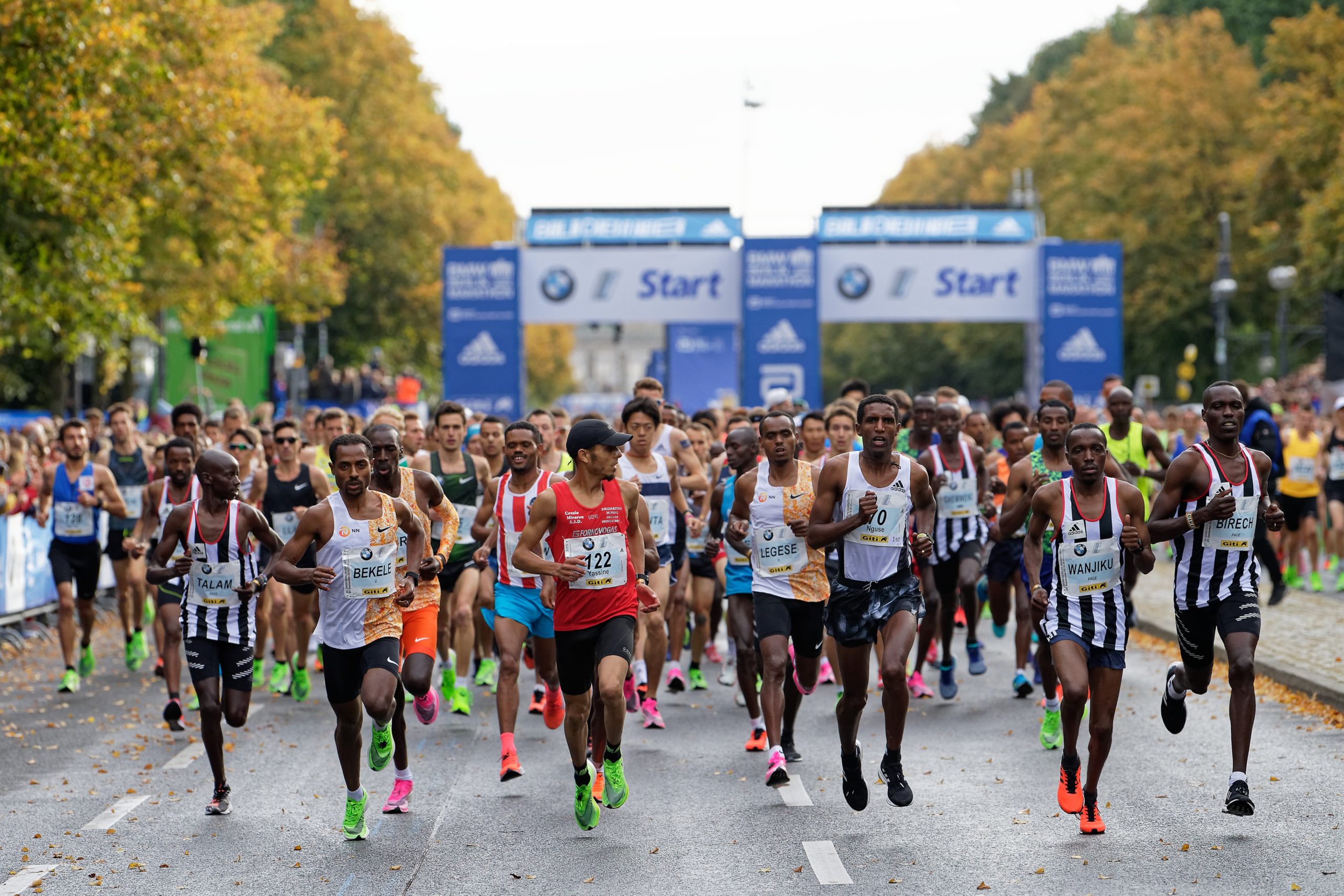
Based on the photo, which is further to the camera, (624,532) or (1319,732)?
(1319,732)

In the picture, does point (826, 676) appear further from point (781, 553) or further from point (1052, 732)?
point (781, 553)

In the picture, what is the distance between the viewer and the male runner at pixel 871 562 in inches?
320

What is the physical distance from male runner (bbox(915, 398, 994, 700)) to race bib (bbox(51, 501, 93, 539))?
622 centimetres

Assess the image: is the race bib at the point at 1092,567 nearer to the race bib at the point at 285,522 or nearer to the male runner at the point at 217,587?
the male runner at the point at 217,587

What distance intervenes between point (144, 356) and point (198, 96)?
9.11 m

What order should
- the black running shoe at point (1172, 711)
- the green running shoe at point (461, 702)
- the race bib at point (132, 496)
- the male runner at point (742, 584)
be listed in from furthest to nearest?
1. the race bib at point (132, 496)
2. the green running shoe at point (461, 702)
3. the male runner at point (742, 584)
4. the black running shoe at point (1172, 711)

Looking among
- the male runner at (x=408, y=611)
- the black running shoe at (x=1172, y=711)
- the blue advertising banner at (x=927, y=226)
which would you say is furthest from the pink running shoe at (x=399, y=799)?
the blue advertising banner at (x=927, y=226)

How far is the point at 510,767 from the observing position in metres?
8.95

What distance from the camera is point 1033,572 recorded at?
836cm

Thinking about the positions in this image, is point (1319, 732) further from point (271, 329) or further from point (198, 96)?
point (271, 329)

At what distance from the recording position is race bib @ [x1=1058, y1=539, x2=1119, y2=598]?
784 cm

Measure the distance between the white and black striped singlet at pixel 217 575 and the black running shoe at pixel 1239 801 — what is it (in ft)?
15.2

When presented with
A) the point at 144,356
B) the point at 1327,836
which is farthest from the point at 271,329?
the point at 1327,836

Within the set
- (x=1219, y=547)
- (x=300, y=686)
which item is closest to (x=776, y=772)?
(x=1219, y=547)
